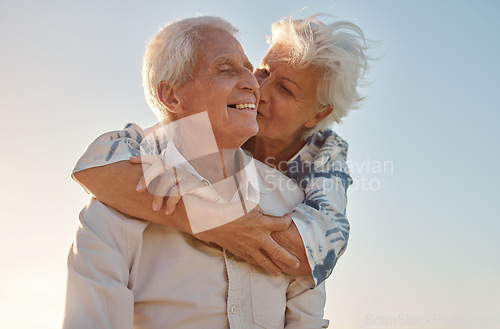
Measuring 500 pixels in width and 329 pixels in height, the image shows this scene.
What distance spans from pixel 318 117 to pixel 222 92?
3.17 ft

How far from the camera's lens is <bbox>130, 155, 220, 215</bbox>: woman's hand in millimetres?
2090

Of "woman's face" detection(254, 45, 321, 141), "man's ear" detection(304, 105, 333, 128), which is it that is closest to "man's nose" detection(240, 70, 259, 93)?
"woman's face" detection(254, 45, 321, 141)

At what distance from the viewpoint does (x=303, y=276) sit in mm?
2449

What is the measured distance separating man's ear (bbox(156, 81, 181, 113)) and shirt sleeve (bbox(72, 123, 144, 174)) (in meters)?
0.32

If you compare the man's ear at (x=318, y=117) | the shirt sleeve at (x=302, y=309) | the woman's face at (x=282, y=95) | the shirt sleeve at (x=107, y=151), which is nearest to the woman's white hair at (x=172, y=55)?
the shirt sleeve at (x=107, y=151)

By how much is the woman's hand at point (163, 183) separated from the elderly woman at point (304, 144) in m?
0.05

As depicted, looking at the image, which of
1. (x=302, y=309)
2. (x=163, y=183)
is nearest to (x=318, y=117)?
(x=302, y=309)

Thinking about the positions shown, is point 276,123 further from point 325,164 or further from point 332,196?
point 332,196

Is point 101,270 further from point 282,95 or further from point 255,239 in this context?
point 282,95

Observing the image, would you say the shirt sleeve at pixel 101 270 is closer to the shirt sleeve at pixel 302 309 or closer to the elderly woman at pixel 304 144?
the elderly woman at pixel 304 144

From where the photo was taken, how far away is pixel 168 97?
255 cm

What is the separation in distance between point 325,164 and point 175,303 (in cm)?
113

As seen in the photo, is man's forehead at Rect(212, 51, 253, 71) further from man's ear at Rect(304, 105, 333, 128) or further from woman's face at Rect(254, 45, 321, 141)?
man's ear at Rect(304, 105, 333, 128)

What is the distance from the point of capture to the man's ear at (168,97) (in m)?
2.54
